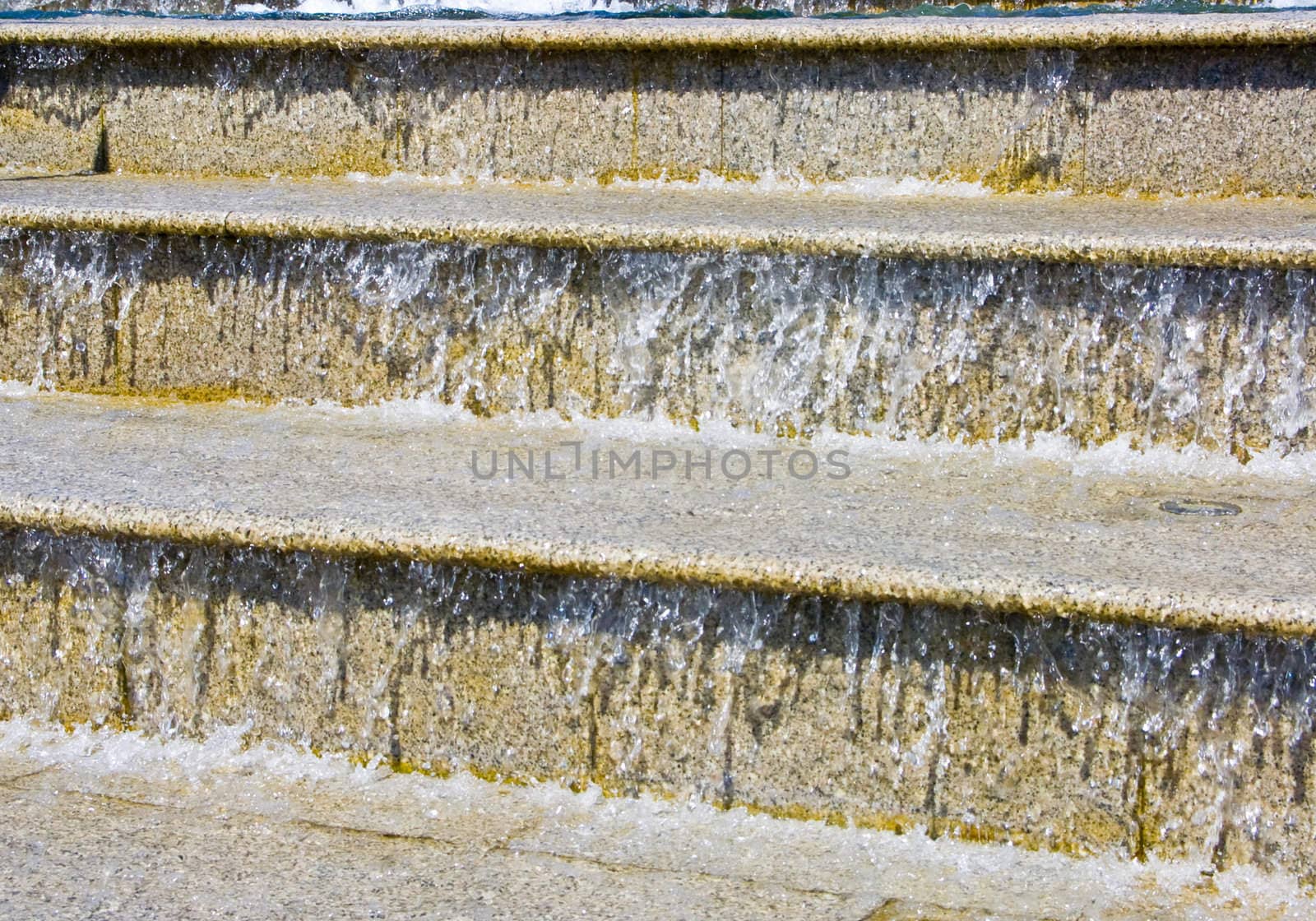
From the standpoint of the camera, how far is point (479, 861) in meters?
2.08

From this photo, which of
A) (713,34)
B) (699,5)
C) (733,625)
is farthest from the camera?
(699,5)

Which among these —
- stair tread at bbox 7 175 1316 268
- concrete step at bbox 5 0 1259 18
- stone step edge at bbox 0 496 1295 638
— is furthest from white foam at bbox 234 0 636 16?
stone step edge at bbox 0 496 1295 638

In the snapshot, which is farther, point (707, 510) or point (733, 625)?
point (707, 510)

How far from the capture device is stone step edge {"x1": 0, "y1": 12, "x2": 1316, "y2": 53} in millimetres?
3191

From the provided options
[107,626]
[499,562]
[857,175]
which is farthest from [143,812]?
[857,175]

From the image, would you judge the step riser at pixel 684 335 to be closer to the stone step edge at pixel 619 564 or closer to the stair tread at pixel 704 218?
the stair tread at pixel 704 218

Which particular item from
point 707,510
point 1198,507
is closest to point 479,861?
point 707,510

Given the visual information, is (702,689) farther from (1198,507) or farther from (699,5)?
(699,5)

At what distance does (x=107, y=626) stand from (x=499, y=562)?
74 cm

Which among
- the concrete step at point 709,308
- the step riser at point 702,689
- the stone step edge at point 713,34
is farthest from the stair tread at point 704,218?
the step riser at point 702,689

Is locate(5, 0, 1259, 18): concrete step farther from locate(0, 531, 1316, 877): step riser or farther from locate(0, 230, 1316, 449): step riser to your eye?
locate(0, 531, 1316, 877): step riser

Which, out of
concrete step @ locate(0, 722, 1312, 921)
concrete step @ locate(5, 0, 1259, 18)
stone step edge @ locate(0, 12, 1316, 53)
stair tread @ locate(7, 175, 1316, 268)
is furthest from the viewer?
concrete step @ locate(5, 0, 1259, 18)

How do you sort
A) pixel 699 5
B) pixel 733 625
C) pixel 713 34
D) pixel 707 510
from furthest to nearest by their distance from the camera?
1. pixel 699 5
2. pixel 713 34
3. pixel 707 510
4. pixel 733 625

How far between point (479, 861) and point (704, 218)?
142 cm
